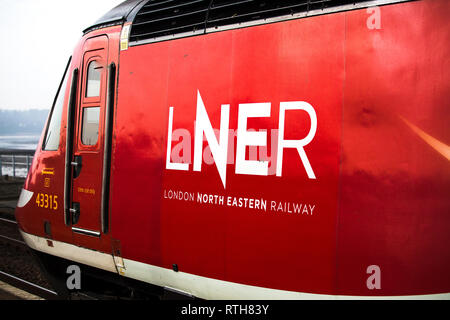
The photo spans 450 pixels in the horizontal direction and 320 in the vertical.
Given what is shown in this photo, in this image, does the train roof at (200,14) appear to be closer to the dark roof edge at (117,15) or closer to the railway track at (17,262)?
the dark roof edge at (117,15)

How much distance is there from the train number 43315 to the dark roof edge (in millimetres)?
2041

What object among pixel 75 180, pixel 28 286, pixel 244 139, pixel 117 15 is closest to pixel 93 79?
pixel 117 15

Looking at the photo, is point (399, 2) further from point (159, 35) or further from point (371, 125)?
point (159, 35)

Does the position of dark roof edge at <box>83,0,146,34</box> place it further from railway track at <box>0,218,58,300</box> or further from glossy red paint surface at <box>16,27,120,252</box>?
railway track at <box>0,218,58,300</box>

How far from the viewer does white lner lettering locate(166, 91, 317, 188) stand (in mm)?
3291

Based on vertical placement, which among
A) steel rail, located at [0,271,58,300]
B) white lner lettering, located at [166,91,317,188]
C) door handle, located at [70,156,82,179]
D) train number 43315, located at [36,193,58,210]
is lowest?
steel rail, located at [0,271,58,300]

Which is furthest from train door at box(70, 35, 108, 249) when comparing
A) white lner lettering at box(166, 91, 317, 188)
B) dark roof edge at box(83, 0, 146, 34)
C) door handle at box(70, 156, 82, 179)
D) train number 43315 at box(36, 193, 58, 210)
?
white lner lettering at box(166, 91, 317, 188)

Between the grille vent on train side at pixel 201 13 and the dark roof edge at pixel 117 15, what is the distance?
0.22 m

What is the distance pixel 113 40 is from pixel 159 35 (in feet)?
2.46

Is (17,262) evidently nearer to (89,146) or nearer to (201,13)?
(89,146)

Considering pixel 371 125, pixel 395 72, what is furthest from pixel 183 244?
pixel 395 72

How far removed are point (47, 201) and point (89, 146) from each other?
105 cm

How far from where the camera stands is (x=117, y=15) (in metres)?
4.91

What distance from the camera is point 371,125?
308 centimetres
